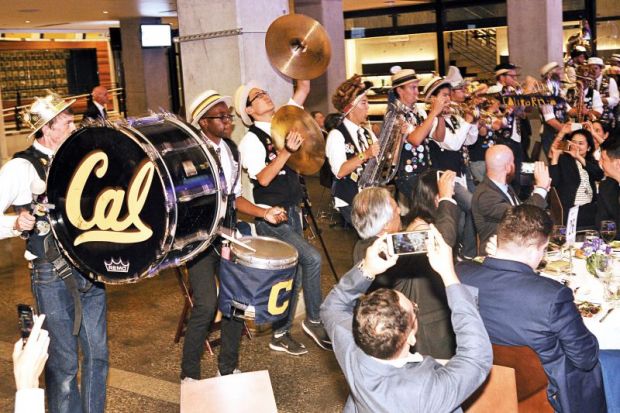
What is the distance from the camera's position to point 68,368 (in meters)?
4.15

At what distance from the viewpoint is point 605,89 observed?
11.5m

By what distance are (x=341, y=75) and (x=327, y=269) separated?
8039 millimetres

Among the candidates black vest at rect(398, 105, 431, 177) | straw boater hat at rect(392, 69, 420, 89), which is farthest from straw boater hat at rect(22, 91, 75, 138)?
straw boater hat at rect(392, 69, 420, 89)

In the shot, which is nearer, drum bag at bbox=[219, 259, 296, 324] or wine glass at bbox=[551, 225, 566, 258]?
drum bag at bbox=[219, 259, 296, 324]

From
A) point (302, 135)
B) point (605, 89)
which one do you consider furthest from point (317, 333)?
point (605, 89)

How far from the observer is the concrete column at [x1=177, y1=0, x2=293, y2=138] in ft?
20.0

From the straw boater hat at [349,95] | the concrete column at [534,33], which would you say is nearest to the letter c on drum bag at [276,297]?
the straw boater hat at [349,95]

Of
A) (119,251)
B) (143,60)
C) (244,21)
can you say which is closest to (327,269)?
(244,21)

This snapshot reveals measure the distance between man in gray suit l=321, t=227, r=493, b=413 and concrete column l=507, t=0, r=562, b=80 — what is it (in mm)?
10949

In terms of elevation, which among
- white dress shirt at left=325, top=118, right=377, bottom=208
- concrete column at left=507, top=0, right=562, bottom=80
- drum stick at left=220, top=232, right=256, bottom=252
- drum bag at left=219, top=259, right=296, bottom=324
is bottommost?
drum bag at left=219, top=259, right=296, bottom=324

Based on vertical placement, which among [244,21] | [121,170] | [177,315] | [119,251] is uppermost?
[244,21]

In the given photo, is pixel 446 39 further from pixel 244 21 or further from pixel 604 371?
pixel 604 371

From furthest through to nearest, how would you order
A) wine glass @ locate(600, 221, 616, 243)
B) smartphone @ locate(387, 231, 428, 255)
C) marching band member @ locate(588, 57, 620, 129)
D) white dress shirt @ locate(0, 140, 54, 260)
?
marching band member @ locate(588, 57, 620, 129) < wine glass @ locate(600, 221, 616, 243) < white dress shirt @ locate(0, 140, 54, 260) < smartphone @ locate(387, 231, 428, 255)

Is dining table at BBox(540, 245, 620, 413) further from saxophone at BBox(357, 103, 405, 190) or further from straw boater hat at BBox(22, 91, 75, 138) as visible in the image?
straw boater hat at BBox(22, 91, 75, 138)
